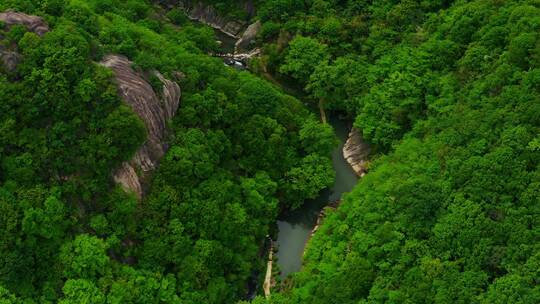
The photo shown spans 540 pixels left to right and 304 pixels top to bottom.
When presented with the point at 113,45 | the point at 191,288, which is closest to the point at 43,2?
the point at 113,45

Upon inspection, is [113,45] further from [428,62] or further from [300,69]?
[428,62]

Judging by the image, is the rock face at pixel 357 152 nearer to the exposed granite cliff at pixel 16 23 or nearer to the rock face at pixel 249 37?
the rock face at pixel 249 37

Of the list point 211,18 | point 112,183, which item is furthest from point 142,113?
point 211,18

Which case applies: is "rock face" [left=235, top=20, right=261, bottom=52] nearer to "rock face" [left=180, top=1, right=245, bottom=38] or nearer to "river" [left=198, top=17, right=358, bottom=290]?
"rock face" [left=180, top=1, right=245, bottom=38]

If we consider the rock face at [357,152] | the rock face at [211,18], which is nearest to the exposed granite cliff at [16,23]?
the rock face at [357,152]

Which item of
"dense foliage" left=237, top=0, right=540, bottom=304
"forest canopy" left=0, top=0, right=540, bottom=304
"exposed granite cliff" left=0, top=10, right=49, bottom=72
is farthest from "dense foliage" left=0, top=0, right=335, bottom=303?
"dense foliage" left=237, top=0, right=540, bottom=304

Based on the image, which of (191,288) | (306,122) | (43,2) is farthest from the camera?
(306,122)

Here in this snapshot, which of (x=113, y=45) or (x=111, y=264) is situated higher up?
(x=113, y=45)
